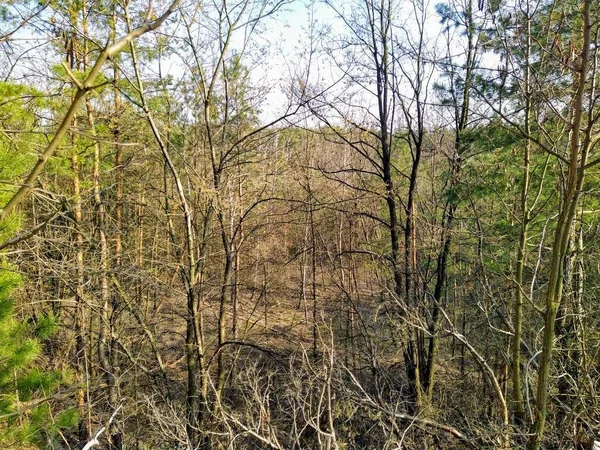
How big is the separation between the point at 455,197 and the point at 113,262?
709 centimetres

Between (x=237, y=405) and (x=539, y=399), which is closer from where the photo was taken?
(x=539, y=399)

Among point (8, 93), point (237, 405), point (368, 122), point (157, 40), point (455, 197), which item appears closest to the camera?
point (8, 93)

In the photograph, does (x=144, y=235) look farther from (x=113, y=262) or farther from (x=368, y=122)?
(x=368, y=122)

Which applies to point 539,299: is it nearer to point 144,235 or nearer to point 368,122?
point 368,122

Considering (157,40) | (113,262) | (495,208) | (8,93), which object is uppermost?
(157,40)

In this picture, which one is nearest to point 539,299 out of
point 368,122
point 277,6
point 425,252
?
point 425,252

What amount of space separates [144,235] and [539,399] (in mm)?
11825

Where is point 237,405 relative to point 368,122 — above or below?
below

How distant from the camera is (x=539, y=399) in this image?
10.9 feet

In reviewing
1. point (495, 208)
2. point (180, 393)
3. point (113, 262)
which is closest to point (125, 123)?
point (113, 262)

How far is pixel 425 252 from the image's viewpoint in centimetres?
867

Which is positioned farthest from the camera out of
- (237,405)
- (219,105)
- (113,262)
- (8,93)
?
(237,405)

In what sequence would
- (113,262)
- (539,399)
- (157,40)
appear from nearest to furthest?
1. (539,399)
2. (157,40)
3. (113,262)

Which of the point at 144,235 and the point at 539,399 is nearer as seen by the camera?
the point at 539,399
